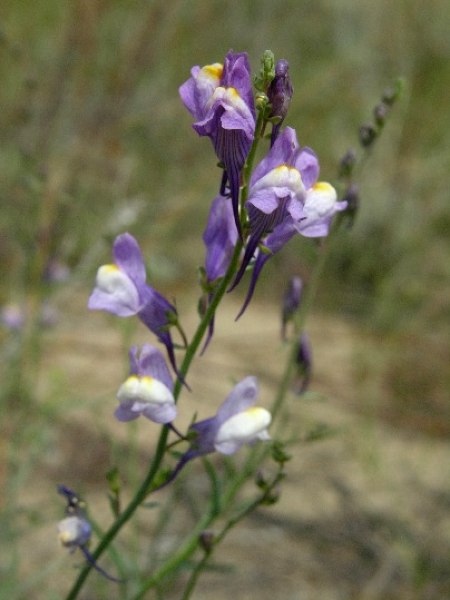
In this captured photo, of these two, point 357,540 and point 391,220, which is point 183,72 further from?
point 357,540

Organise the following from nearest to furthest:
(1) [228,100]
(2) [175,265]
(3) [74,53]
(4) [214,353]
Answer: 1. (1) [228,100]
2. (3) [74,53]
3. (4) [214,353]
4. (2) [175,265]

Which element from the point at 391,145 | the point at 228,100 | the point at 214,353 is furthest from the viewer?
the point at 391,145

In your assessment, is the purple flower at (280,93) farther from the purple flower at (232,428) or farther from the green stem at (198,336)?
the purple flower at (232,428)

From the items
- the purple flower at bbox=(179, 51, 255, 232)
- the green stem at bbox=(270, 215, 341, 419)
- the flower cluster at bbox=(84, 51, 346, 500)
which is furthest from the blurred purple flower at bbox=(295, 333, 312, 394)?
the purple flower at bbox=(179, 51, 255, 232)

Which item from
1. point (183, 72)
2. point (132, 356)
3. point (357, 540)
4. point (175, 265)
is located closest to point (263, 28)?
point (183, 72)

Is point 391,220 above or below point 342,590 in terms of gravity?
above

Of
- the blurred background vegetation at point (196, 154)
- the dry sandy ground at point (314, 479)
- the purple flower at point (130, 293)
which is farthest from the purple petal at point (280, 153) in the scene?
the blurred background vegetation at point (196, 154)

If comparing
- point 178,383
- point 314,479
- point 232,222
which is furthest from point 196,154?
point 178,383
